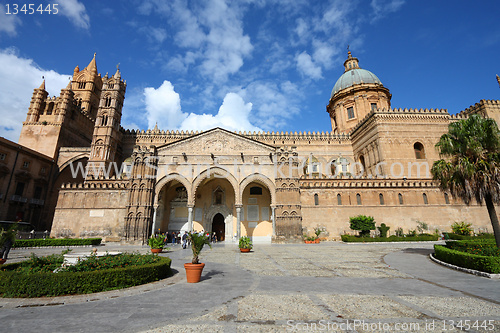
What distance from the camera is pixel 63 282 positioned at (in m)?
6.07

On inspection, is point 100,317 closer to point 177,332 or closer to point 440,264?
point 177,332

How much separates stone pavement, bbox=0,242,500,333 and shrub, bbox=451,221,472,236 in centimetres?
2249

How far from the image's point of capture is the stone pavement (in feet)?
14.1

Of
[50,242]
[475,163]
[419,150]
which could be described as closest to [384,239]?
[475,163]

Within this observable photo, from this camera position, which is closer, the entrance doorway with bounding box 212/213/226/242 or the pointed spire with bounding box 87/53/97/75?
the entrance doorway with bounding box 212/213/226/242

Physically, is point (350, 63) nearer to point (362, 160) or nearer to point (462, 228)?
point (362, 160)

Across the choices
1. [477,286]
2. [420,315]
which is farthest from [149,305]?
[477,286]

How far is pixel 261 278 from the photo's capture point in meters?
8.15

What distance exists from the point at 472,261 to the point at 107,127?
132 ft

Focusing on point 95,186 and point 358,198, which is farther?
point 358,198

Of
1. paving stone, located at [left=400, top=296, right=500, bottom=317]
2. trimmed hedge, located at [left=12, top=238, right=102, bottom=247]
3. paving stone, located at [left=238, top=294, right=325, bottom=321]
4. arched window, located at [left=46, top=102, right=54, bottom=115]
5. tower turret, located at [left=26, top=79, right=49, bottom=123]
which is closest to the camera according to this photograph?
paving stone, located at [left=238, top=294, right=325, bottom=321]

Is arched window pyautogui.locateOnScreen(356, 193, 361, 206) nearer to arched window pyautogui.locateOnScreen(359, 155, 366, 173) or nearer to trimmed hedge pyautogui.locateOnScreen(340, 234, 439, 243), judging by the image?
trimmed hedge pyautogui.locateOnScreen(340, 234, 439, 243)

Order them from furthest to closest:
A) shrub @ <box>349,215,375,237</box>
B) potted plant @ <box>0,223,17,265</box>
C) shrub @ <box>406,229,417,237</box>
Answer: shrub @ <box>406,229,417,237</box> < shrub @ <box>349,215,375,237</box> < potted plant @ <box>0,223,17,265</box>

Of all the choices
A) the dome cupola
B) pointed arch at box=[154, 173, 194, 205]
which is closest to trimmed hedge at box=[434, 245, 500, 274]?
pointed arch at box=[154, 173, 194, 205]
